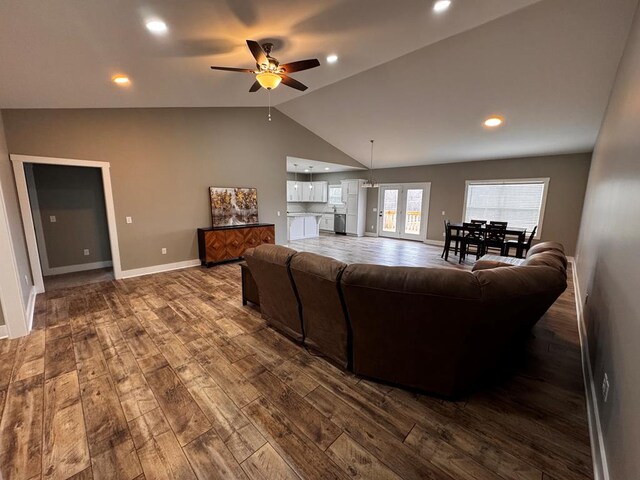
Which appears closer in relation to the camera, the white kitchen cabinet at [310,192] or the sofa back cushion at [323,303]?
the sofa back cushion at [323,303]

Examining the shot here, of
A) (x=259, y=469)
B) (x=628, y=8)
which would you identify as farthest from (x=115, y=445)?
(x=628, y=8)

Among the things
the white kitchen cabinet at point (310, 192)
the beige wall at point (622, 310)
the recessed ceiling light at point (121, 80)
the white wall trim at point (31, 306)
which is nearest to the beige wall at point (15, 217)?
the white wall trim at point (31, 306)

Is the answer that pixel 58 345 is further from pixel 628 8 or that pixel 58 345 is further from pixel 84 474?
pixel 628 8

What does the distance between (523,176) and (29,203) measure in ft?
32.3

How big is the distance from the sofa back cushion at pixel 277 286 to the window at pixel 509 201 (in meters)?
6.91

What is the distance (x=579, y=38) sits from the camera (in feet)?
10.2

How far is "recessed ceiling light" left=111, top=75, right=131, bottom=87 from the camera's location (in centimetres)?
318

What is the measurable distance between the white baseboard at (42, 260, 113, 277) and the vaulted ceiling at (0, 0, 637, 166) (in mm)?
2821

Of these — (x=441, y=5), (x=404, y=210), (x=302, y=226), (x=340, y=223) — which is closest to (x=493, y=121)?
(x=441, y=5)

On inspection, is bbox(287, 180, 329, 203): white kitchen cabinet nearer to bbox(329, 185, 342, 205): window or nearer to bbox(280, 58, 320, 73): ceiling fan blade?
bbox(329, 185, 342, 205): window

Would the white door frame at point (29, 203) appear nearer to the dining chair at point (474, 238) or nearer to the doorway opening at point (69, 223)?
the doorway opening at point (69, 223)

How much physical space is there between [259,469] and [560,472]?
5.21 feet

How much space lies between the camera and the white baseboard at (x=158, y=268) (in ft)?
15.5

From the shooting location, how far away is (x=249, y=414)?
1.78 m
